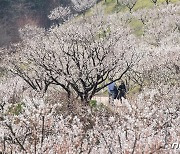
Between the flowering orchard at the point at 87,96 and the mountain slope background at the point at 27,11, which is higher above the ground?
the mountain slope background at the point at 27,11

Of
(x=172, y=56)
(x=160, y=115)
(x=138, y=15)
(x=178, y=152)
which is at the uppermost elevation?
(x=138, y=15)

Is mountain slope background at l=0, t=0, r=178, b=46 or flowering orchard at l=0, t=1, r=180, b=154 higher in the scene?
mountain slope background at l=0, t=0, r=178, b=46

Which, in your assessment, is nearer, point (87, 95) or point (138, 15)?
point (87, 95)

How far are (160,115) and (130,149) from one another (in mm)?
4953

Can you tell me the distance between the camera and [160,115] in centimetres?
1413

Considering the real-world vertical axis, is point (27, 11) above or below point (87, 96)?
above

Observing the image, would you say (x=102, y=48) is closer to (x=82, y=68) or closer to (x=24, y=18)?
(x=82, y=68)

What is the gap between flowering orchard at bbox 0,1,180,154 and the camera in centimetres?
1003

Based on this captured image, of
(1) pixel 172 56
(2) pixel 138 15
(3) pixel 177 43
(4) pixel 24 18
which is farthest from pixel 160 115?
(4) pixel 24 18

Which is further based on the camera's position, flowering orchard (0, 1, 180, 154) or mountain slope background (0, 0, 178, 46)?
mountain slope background (0, 0, 178, 46)

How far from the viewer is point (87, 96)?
70.7ft

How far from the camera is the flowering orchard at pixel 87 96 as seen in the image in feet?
32.9

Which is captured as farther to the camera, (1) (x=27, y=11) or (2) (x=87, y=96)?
(1) (x=27, y=11)

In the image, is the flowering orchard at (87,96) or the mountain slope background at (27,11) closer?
the flowering orchard at (87,96)
